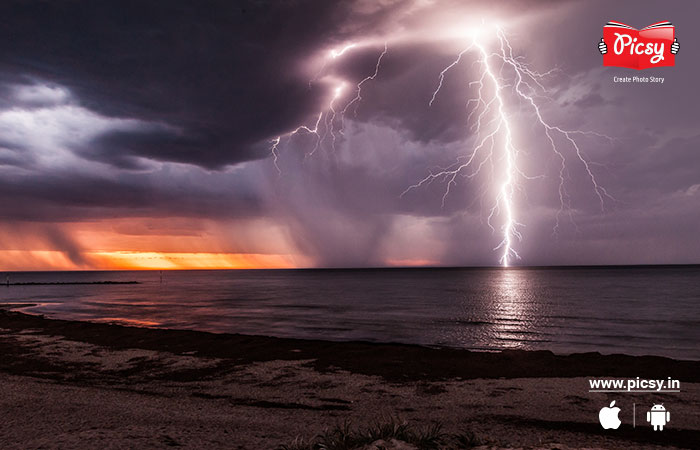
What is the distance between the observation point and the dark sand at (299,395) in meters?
8.37

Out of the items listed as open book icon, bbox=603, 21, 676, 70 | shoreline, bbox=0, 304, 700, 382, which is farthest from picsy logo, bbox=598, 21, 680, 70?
shoreline, bbox=0, 304, 700, 382

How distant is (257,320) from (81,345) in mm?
15328

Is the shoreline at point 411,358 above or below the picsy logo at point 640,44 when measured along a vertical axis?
A: below

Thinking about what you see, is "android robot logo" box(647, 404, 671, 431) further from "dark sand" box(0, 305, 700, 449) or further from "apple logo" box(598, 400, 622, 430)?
"apple logo" box(598, 400, 622, 430)

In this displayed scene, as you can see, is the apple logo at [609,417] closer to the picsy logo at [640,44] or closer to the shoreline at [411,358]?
the shoreline at [411,358]

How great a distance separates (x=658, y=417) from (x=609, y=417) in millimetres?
1180

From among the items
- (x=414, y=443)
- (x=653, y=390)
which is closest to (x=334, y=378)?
(x=414, y=443)

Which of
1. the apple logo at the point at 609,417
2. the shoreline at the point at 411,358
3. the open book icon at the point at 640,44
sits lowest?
the shoreline at the point at 411,358

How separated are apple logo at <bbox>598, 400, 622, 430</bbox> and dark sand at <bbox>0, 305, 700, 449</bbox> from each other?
0.17m

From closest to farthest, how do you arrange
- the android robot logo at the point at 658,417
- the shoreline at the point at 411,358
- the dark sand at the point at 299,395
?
the dark sand at the point at 299,395, the android robot logo at the point at 658,417, the shoreline at the point at 411,358

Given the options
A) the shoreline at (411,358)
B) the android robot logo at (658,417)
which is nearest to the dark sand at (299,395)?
the shoreline at (411,358)

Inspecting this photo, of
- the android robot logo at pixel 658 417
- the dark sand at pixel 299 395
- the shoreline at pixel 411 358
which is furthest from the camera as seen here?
the shoreline at pixel 411 358

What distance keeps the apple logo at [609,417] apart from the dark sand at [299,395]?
0.17 meters

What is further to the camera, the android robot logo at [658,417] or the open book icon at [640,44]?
the open book icon at [640,44]
